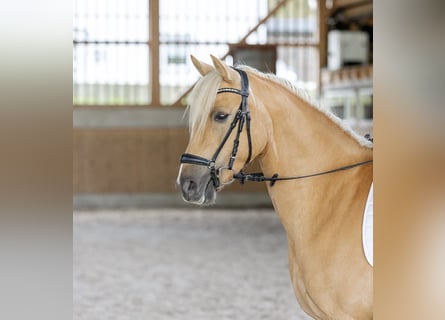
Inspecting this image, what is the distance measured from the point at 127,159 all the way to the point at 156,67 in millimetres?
1532

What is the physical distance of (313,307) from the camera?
2.06m

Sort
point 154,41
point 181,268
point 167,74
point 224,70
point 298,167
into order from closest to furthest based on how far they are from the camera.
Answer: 1. point 224,70
2. point 298,167
3. point 181,268
4. point 154,41
5. point 167,74

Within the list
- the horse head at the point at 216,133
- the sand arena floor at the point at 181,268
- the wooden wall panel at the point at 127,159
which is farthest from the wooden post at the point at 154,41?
the horse head at the point at 216,133

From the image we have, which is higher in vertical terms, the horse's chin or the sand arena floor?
the horse's chin

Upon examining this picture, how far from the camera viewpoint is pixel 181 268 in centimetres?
577

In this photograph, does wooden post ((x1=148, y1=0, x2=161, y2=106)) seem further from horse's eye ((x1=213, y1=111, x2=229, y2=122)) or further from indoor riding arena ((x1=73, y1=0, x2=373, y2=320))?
horse's eye ((x1=213, y1=111, x2=229, y2=122))

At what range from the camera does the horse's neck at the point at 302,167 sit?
2086mm

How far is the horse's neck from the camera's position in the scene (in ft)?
6.84

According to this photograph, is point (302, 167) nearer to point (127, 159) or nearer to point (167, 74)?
point (167, 74)

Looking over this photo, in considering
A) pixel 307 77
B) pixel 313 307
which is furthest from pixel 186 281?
pixel 307 77

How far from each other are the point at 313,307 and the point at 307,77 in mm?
8809

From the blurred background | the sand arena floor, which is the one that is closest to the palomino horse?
the sand arena floor

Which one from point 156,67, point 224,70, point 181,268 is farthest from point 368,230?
point 156,67

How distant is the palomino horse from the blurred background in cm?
801
